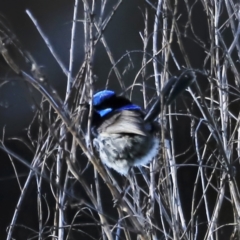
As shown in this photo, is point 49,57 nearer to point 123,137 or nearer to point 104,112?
point 104,112

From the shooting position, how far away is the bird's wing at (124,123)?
281 centimetres

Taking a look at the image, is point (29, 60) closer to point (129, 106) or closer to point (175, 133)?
point (129, 106)

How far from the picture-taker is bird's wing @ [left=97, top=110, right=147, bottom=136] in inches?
111

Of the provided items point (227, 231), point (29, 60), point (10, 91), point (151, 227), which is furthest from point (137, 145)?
point (227, 231)

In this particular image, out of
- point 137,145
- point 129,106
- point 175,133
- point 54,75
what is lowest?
point 175,133

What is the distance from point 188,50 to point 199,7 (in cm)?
42

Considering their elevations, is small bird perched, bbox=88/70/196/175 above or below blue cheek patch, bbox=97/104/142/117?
below

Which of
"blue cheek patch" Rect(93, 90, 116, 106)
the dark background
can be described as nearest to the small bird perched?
"blue cheek patch" Rect(93, 90, 116, 106)

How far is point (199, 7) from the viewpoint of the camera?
5.02 metres

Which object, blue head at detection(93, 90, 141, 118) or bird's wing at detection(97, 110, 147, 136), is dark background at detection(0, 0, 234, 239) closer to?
blue head at detection(93, 90, 141, 118)

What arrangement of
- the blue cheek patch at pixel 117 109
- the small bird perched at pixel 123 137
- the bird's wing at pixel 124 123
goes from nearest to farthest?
1. the bird's wing at pixel 124 123
2. the small bird perched at pixel 123 137
3. the blue cheek patch at pixel 117 109

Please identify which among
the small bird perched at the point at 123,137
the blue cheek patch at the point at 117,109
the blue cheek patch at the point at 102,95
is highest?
the blue cheek patch at the point at 102,95

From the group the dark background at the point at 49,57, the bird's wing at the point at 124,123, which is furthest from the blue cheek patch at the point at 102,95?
the dark background at the point at 49,57

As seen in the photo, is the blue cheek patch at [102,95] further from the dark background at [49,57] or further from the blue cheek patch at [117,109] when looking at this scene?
the dark background at [49,57]
